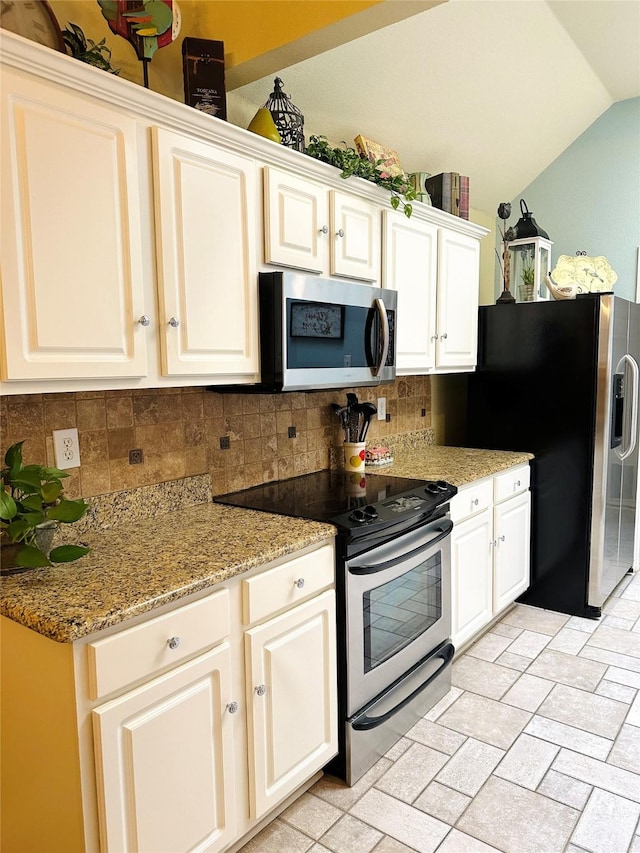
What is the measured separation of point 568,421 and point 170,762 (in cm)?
258

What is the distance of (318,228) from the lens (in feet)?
7.33

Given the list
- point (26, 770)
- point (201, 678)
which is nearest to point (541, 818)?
point (201, 678)

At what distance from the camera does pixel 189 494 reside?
218 cm

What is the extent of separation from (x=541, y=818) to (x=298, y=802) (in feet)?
2.47

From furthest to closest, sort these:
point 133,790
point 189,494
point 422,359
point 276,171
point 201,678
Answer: point 422,359
point 189,494
point 276,171
point 201,678
point 133,790

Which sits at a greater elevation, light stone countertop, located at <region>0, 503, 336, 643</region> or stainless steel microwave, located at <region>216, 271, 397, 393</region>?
stainless steel microwave, located at <region>216, 271, 397, 393</region>

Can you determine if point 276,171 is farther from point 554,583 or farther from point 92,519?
point 554,583

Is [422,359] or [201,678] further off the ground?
[422,359]

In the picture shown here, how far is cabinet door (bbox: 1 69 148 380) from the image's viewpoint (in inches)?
53.8

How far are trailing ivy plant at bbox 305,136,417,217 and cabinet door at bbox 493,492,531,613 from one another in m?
1.51

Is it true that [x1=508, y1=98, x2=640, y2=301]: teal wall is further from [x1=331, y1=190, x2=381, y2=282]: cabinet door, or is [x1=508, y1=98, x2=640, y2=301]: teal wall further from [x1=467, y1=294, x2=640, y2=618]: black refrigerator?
[x1=331, y1=190, x2=381, y2=282]: cabinet door

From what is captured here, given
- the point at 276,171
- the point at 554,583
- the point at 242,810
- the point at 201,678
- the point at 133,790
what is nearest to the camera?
the point at 133,790

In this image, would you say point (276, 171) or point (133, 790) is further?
point (276, 171)

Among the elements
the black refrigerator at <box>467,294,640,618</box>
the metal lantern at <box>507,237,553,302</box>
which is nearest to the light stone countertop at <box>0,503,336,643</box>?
the black refrigerator at <box>467,294,640,618</box>
